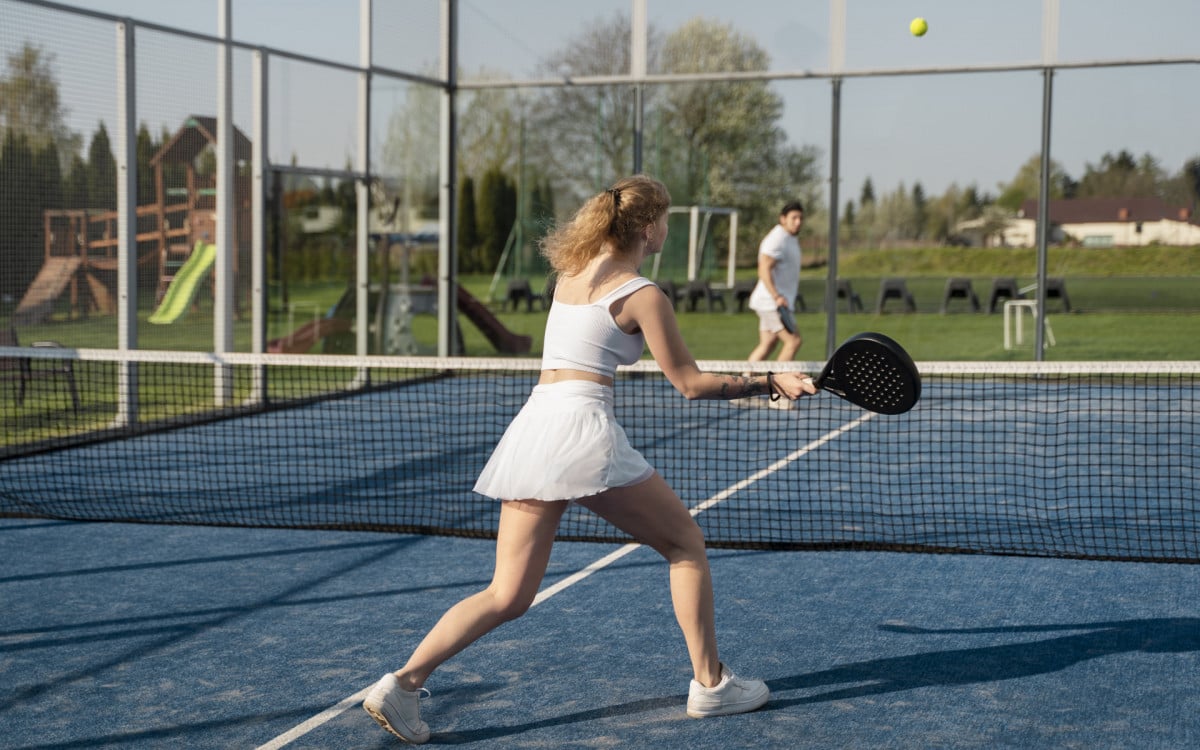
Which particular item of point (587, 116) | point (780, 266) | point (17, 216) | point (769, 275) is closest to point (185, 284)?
point (17, 216)

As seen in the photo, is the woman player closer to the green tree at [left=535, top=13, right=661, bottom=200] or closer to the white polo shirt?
the white polo shirt

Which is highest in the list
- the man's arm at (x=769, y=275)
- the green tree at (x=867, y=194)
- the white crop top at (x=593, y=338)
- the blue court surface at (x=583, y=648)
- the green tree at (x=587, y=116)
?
the green tree at (x=587, y=116)

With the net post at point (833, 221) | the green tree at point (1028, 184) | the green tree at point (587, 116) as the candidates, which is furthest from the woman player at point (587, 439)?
the green tree at point (587, 116)

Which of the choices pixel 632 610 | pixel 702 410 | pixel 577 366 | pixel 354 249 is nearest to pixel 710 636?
pixel 577 366

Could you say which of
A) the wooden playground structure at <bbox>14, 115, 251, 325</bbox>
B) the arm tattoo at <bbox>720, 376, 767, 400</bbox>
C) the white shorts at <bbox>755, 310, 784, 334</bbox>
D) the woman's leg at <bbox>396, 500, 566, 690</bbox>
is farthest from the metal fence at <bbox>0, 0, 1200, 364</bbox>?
the arm tattoo at <bbox>720, 376, 767, 400</bbox>

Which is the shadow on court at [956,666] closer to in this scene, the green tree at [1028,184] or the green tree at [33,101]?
the green tree at [33,101]

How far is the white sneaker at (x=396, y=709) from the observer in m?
3.88

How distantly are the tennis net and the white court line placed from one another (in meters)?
0.03

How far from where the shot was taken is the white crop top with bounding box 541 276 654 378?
3.91 metres

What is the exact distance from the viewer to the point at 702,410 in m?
12.0

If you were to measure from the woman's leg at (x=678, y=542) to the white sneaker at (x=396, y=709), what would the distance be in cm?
74

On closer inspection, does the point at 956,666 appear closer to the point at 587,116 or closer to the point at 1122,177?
the point at 1122,177

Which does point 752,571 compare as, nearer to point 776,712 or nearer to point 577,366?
point 776,712

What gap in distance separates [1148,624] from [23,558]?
4837 millimetres
